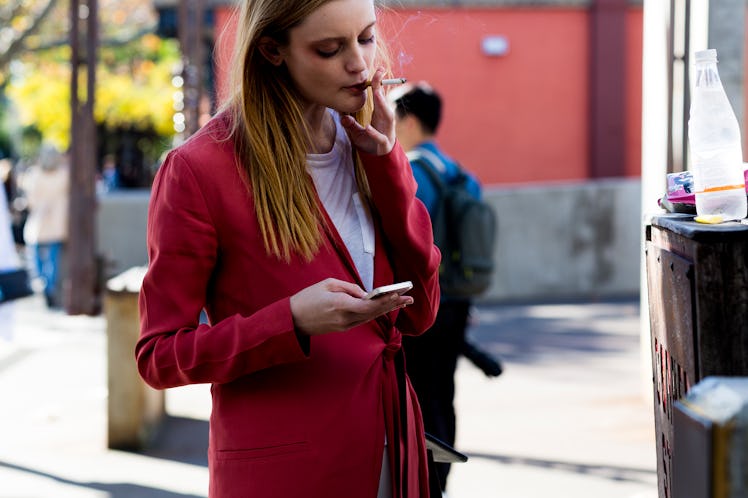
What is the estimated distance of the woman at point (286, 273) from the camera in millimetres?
2268

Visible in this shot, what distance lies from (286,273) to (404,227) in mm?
283

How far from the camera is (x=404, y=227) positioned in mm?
2498

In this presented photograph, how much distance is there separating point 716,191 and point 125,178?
31.8 metres

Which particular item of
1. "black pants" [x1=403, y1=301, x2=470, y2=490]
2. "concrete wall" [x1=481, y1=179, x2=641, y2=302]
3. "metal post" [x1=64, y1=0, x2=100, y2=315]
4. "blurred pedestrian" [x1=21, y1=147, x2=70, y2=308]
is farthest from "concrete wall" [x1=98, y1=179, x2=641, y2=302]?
"black pants" [x1=403, y1=301, x2=470, y2=490]

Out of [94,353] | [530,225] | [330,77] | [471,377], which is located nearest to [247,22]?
[330,77]

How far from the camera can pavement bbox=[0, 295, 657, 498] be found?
6145 mm

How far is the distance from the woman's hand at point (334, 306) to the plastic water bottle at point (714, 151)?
680mm

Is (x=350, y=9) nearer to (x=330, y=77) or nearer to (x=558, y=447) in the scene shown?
(x=330, y=77)

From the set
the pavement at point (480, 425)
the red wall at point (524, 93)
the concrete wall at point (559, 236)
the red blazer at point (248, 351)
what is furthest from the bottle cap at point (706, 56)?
the red wall at point (524, 93)

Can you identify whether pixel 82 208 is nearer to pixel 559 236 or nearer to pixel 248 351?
pixel 559 236

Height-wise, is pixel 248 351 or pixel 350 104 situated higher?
pixel 350 104

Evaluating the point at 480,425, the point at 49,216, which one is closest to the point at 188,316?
the point at 480,425

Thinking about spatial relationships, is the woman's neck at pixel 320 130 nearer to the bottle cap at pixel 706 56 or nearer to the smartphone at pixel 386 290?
the smartphone at pixel 386 290

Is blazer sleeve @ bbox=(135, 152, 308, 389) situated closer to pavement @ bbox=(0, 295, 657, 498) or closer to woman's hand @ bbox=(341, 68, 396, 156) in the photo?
woman's hand @ bbox=(341, 68, 396, 156)
